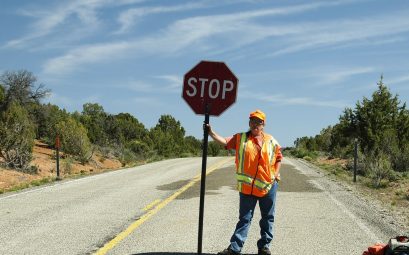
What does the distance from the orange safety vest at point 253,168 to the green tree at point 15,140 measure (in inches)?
786

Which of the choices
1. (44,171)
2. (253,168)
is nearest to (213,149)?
(44,171)

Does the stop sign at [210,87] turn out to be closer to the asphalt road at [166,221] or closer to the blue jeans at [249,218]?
the blue jeans at [249,218]

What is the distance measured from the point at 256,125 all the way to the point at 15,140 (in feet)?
70.2

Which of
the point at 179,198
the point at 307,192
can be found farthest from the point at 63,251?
the point at 307,192

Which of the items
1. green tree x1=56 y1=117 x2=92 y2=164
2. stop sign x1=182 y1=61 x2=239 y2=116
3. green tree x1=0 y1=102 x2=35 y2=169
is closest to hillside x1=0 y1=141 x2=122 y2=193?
green tree x1=56 y1=117 x2=92 y2=164

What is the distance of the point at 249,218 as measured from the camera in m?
6.31

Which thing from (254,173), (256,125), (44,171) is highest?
(256,125)

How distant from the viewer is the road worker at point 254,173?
6215 millimetres

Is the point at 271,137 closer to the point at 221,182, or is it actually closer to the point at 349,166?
the point at 221,182

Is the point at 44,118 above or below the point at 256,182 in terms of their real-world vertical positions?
above

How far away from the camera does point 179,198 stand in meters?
12.4

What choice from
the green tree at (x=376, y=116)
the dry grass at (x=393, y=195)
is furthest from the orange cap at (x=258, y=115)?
the green tree at (x=376, y=116)

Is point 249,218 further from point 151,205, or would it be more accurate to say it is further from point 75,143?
point 75,143

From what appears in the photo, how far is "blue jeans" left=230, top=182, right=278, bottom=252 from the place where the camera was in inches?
245
